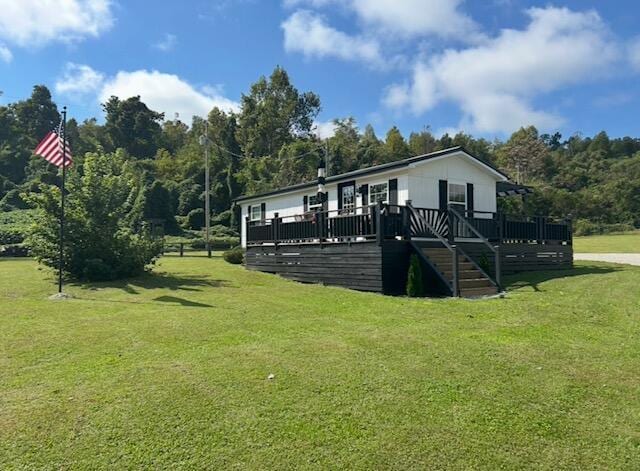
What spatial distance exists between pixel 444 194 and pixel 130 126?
6073 centimetres

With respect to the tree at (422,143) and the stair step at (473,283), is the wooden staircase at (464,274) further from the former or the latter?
the tree at (422,143)

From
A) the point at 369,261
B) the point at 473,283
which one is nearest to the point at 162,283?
the point at 369,261

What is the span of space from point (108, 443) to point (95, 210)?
38.6 ft

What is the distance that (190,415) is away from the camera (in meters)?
3.99

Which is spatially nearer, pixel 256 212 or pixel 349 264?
pixel 349 264

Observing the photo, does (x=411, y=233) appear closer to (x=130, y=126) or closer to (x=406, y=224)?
(x=406, y=224)

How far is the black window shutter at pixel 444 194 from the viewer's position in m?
16.4

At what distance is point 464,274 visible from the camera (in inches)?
475

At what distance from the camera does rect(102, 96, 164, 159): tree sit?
6725 cm

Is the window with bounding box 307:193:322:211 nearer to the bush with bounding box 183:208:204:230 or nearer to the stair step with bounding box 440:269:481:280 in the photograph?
the stair step with bounding box 440:269:481:280

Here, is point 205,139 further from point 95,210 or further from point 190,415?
point 190,415

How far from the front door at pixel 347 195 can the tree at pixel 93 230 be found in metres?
6.61

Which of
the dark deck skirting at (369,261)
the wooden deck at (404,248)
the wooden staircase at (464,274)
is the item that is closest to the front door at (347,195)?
the wooden deck at (404,248)

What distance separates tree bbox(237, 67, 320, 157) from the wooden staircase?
43.7m
